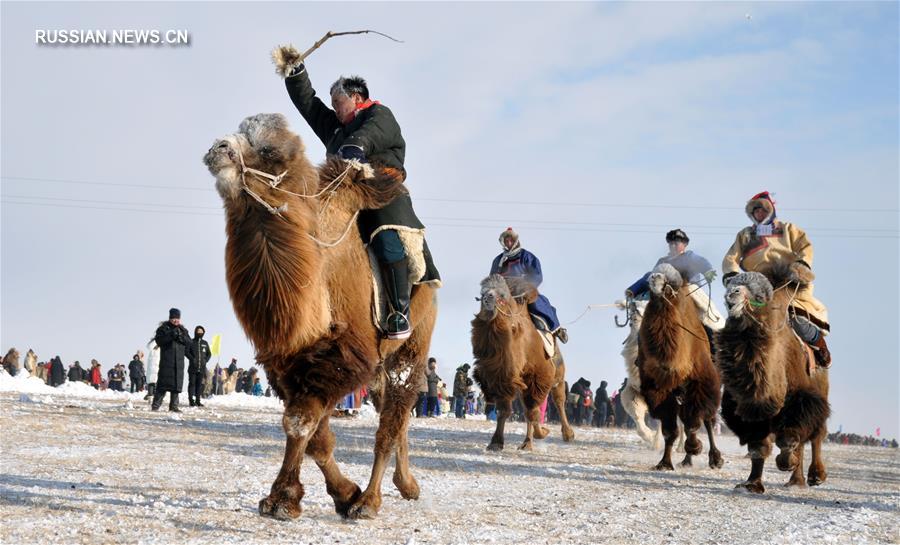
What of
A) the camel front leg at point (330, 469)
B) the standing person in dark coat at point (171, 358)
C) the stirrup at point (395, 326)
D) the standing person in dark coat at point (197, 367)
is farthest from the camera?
the standing person in dark coat at point (197, 367)

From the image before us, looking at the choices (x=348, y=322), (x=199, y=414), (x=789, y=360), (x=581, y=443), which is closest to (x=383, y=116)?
(x=348, y=322)

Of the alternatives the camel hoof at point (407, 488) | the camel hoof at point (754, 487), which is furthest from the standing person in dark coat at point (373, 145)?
the camel hoof at point (754, 487)

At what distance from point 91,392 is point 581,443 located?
59.7 ft

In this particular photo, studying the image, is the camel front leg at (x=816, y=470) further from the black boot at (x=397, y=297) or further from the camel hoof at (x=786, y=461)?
the black boot at (x=397, y=297)

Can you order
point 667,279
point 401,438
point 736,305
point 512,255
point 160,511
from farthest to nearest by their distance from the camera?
point 512,255 → point 667,279 → point 736,305 → point 401,438 → point 160,511

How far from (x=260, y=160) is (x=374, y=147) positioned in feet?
4.29

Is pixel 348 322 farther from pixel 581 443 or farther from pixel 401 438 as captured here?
pixel 581 443

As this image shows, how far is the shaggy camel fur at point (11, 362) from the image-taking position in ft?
107

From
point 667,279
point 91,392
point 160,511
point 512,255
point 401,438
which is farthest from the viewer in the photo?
point 91,392

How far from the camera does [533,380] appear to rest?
46.5 ft

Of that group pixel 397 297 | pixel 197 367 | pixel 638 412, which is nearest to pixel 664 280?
pixel 638 412

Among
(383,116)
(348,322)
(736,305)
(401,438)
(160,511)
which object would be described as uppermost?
(383,116)

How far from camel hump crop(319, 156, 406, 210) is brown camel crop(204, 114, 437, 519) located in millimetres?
33

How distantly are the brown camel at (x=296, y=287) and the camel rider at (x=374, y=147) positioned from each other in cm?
19
